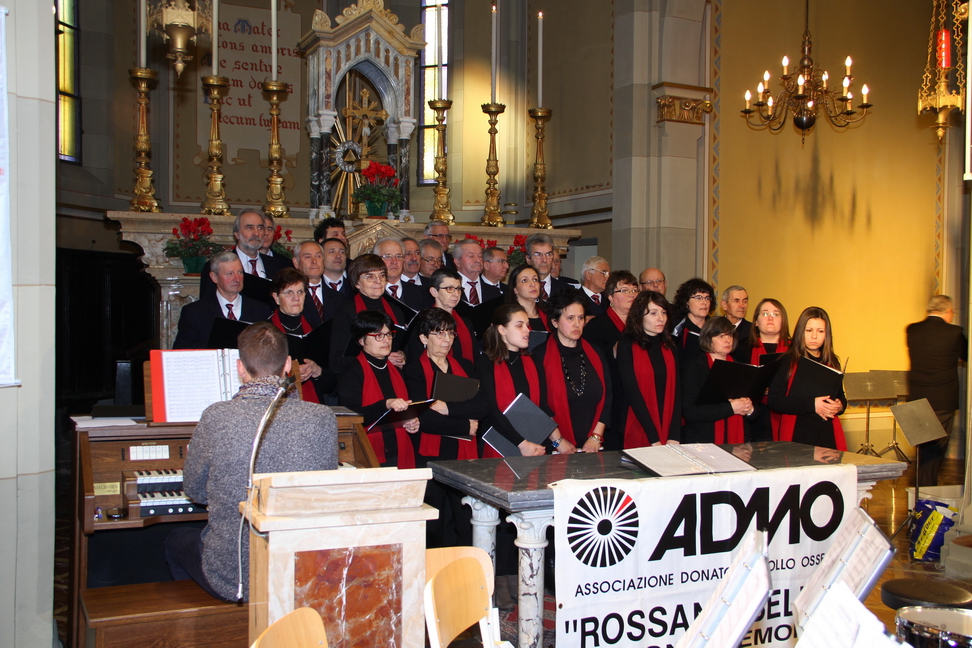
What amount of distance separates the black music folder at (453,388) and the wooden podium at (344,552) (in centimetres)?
163

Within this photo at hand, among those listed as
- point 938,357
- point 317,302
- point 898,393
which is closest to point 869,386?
point 938,357

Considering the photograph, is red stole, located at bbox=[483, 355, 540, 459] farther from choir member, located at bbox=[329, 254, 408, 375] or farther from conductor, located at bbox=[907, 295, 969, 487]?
conductor, located at bbox=[907, 295, 969, 487]

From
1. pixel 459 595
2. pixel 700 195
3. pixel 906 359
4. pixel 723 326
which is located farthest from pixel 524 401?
pixel 906 359

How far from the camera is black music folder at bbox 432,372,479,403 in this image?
12.6ft

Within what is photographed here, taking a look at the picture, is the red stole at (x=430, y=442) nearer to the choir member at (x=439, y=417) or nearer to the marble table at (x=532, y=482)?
the choir member at (x=439, y=417)

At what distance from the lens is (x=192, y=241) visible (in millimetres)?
5875

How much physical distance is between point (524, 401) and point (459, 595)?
5.44 feet

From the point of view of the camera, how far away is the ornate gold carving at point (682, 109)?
744 cm

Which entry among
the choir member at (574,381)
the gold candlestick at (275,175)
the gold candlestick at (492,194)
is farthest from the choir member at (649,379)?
the gold candlestick at (275,175)

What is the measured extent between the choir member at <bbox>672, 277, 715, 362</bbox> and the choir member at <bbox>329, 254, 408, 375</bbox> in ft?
5.53

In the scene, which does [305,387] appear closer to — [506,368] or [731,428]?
[506,368]

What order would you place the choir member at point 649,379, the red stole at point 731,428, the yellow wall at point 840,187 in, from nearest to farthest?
the choir member at point 649,379
the red stole at point 731,428
the yellow wall at point 840,187

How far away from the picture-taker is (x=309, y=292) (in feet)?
16.3

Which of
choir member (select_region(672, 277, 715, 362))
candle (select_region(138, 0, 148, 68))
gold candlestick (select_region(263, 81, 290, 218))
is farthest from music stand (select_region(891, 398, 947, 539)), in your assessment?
candle (select_region(138, 0, 148, 68))
